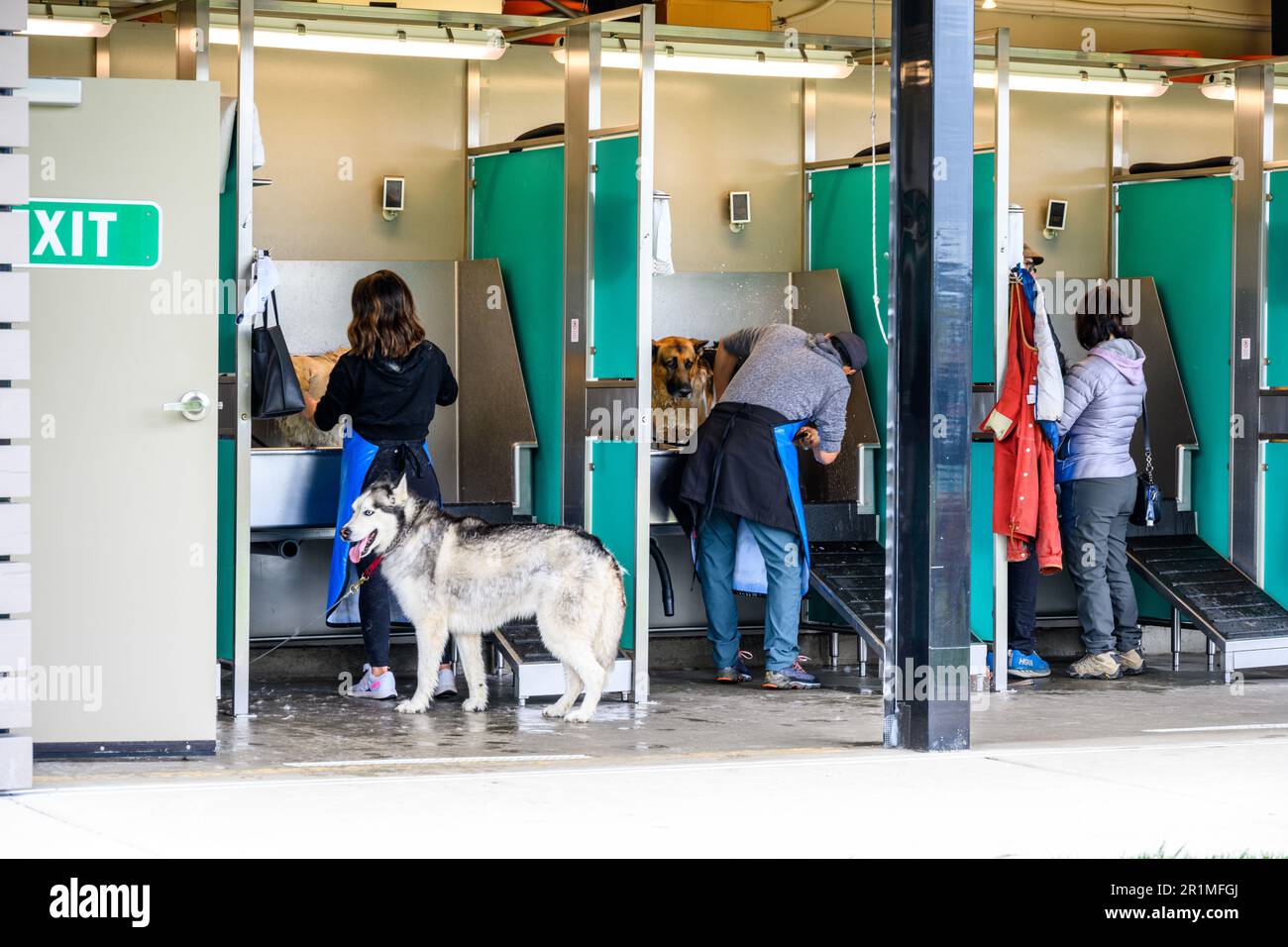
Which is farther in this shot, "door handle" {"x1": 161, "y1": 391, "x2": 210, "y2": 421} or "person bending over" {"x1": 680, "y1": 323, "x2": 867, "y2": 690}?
"person bending over" {"x1": 680, "y1": 323, "x2": 867, "y2": 690}

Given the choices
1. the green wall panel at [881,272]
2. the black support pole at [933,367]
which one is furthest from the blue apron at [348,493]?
the black support pole at [933,367]

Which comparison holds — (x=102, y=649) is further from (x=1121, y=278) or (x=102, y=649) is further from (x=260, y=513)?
(x=1121, y=278)

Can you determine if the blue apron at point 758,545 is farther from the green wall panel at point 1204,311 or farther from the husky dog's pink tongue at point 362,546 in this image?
the green wall panel at point 1204,311

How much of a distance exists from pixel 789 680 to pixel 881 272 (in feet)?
6.26

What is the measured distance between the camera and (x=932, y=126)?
570cm

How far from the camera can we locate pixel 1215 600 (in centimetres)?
844

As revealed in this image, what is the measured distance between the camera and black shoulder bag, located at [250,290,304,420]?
654 cm

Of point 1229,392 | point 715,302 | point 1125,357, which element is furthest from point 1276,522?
point 715,302

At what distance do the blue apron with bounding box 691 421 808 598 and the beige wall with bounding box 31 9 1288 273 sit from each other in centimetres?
143

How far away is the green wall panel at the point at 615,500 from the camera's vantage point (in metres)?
7.29

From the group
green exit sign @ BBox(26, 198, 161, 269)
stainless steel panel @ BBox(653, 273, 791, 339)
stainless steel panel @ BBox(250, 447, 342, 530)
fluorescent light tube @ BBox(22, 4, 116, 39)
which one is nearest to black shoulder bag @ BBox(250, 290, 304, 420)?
stainless steel panel @ BBox(250, 447, 342, 530)

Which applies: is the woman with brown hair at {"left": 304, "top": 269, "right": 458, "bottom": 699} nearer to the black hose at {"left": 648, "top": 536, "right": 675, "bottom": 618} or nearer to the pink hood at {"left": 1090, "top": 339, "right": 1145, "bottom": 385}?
the black hose at {"left": 648, "top": 536, "right": 675, "bottom": 618}

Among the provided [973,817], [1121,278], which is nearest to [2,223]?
[973,817]

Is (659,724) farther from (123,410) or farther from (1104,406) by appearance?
(1104,406)
